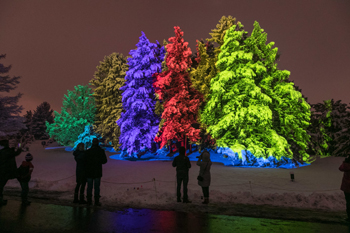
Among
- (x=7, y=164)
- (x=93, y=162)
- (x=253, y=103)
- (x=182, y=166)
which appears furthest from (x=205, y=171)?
(x=253, y=103)

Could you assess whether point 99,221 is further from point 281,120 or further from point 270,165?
point 281,120

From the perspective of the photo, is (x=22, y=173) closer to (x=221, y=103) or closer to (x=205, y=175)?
(x=205, y=175)

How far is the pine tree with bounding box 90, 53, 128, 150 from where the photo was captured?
36644mm

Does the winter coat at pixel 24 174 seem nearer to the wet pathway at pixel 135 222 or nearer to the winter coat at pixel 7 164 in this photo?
the winter coat at pixel 7 164

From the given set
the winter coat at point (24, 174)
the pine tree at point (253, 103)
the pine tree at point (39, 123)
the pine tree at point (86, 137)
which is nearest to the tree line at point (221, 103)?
the pine tree at point (253, 103)

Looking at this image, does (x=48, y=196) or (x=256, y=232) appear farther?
(x=48, y=196)

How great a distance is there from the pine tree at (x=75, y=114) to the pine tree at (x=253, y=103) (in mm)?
26461

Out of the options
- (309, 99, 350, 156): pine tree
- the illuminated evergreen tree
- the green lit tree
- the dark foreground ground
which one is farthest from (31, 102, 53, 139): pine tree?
the dark foreground ground

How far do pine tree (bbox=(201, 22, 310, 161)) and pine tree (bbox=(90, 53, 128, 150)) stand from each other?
17992 mm

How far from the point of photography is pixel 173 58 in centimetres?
2664

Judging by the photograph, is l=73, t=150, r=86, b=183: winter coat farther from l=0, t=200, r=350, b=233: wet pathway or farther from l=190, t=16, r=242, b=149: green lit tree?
l=190, t=16, r=242, b=149: green lit tree

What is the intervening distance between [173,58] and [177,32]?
126 inches

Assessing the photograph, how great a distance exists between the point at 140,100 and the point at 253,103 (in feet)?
41.7

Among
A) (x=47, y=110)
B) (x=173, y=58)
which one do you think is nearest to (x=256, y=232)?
(x=173, y=58)
